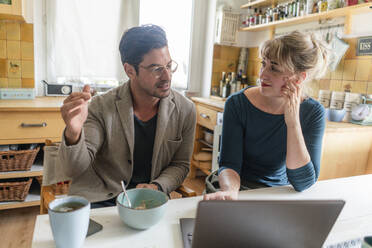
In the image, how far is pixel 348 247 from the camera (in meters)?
0.73

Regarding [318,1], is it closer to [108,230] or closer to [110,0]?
[110,0]

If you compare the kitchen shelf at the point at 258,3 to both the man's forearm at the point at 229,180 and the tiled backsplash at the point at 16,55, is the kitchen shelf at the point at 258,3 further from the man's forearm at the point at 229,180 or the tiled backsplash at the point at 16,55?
the man's forearm at the point at 229,180

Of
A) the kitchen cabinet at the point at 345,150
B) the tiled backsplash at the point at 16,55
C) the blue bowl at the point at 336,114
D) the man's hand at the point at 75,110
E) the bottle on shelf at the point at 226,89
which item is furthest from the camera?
the bottle on shelf at the point at 226,89

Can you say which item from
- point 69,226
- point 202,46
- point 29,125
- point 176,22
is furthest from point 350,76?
point 29,125

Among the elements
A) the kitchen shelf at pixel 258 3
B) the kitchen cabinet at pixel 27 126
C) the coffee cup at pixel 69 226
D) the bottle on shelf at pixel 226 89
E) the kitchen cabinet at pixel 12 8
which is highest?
the kitchen shelf at pixel 258 3

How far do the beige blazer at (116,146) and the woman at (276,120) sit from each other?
8.9 inches

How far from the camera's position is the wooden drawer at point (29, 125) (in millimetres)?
1971

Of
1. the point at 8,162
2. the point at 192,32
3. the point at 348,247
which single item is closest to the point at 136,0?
the point at 192,32

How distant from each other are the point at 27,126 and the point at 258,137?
157cm

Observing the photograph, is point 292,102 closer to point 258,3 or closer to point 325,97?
point 325,97

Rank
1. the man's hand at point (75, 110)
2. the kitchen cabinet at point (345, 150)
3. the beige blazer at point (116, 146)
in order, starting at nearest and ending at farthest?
the man's hand at point (75, 110)
the beige blazer at point (116, 146)
the kitchen cabinet at point (345, 150)

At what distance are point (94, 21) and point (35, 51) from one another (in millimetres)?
571

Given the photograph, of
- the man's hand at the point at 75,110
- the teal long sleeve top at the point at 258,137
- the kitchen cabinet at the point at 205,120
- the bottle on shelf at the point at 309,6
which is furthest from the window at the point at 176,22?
the man's hand at the point at 75,110

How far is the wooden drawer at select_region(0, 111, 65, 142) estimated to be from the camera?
6.47 feet
